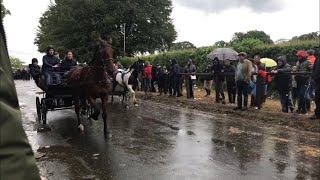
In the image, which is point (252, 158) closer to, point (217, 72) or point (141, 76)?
point (217, 72)

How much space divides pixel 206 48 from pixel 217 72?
440 inches

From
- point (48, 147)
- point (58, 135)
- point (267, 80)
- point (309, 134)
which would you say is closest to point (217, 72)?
point (267, 80)

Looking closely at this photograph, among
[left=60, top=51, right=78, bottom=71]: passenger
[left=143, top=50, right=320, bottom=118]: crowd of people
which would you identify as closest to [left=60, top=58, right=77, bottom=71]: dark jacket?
[left=60, top=51, right=78, bottom=71]: passenger

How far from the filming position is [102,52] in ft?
33.9

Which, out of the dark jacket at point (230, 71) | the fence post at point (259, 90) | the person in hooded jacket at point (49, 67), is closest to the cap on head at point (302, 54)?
the fence post at point (259, 90)

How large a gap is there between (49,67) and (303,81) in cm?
783

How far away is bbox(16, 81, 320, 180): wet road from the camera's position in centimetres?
695

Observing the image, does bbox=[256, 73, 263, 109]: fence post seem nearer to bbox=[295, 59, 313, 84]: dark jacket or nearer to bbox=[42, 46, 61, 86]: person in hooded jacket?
bbox=[295, 59, 313, 84]: dark jacket

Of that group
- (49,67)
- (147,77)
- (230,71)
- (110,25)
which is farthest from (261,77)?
(110,25)

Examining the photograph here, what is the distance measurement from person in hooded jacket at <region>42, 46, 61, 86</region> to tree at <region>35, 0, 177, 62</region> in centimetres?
3687

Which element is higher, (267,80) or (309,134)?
(267,80)

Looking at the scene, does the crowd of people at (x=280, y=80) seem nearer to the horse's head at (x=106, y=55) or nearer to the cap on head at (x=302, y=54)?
the cap on head at (x=302, y=54)

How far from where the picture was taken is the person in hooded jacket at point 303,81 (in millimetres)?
12953

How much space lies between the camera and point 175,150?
28.5 ft
